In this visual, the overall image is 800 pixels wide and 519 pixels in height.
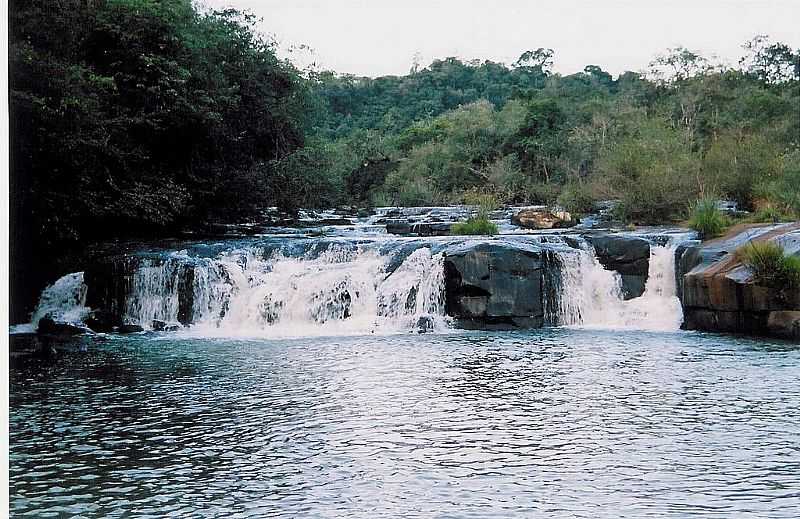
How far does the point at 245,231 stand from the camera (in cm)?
952

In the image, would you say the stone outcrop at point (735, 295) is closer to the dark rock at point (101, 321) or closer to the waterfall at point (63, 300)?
the dark rock at point (101, 321)

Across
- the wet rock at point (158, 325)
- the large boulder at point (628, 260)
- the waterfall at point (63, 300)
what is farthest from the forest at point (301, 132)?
the large boulder at point (628, 260)

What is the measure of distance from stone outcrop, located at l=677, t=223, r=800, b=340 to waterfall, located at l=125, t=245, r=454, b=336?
1.70 m

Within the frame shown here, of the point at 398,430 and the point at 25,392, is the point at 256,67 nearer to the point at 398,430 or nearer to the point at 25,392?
the point at 25,392

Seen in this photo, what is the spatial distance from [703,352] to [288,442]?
2790 millimetres

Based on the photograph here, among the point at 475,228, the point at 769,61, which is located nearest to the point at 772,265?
the point at 475,228

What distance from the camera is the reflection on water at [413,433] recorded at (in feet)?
9.14

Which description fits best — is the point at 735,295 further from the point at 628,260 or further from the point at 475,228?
the point at 475,228

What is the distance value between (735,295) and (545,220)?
3.67 m

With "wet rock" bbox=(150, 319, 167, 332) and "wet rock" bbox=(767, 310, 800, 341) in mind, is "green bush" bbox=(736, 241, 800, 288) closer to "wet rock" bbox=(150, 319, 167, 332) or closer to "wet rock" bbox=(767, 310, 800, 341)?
"wet rock" bbox=(767, 310, 800, 341)

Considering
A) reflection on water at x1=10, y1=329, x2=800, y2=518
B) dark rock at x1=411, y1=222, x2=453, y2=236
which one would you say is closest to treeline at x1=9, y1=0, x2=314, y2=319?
dark rock at x1=411, y1=222, x2=453, y2=236

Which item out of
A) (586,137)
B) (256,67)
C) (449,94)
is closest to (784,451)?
(256,67)

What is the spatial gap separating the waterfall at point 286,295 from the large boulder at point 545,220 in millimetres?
2740

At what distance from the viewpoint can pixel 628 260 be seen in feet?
23.2
